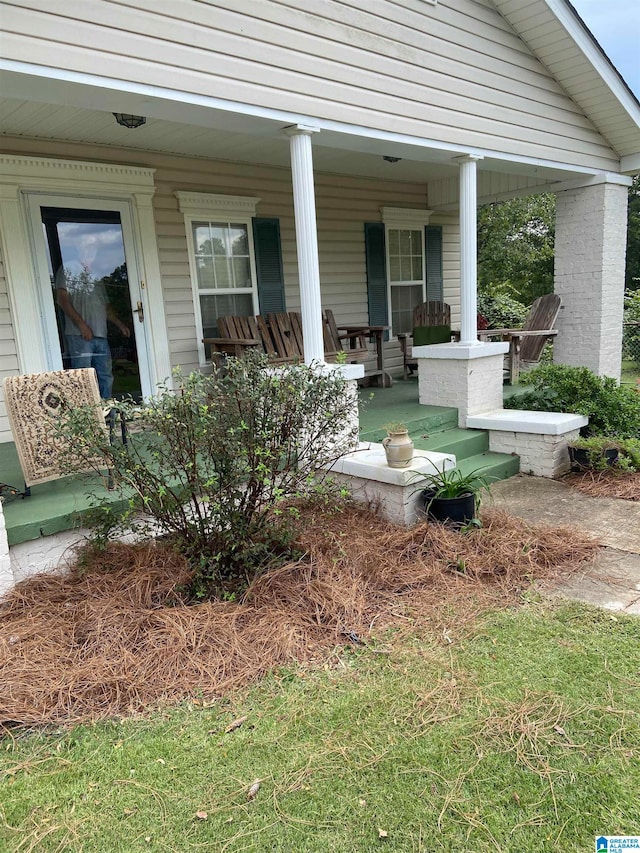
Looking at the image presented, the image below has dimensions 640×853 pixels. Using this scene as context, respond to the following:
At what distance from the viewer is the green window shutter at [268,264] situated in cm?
610

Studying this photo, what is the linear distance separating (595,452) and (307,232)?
9.27ft

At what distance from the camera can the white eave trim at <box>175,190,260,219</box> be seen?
5.43m

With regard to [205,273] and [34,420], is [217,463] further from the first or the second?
[205,273]

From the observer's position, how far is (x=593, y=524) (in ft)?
12.5

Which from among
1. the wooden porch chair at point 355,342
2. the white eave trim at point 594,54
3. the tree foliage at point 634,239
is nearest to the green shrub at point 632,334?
the white eave trim at point 594,54

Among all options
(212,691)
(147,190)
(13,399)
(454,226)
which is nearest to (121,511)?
(13,399)

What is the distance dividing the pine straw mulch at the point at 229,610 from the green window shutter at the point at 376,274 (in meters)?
4.29

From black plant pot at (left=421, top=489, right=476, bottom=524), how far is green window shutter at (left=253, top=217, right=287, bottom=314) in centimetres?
335

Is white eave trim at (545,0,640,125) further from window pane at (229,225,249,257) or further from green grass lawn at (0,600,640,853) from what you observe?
green grass lawn at (0,600,640,853)

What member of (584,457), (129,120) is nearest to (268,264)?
(129,120)

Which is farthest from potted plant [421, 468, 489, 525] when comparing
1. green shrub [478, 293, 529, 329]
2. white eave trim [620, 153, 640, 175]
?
green shrub [478, 293, 529, 329]

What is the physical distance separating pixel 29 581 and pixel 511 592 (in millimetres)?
2438

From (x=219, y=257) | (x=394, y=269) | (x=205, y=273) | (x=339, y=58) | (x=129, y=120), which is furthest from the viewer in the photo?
(x=394, y=269)

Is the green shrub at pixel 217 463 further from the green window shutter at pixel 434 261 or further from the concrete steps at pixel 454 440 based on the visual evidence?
the green window shutter at pixel 434 261
